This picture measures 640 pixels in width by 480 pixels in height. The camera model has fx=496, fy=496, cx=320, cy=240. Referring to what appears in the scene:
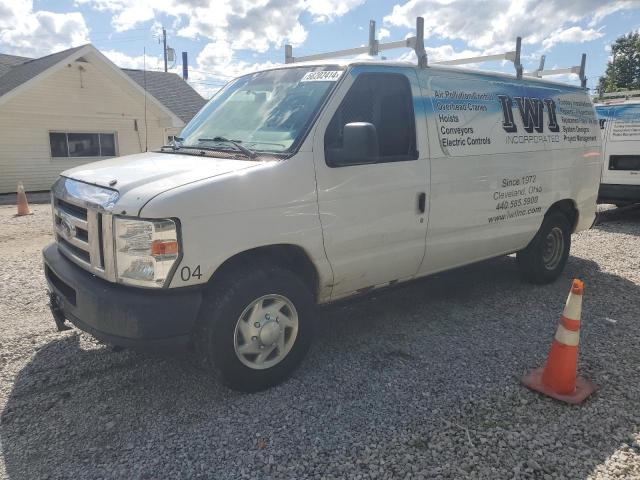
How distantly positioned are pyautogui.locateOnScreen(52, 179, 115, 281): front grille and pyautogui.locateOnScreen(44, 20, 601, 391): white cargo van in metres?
0.01

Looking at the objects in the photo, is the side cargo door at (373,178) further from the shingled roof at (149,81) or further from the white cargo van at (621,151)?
the shingled roof at (149,81)

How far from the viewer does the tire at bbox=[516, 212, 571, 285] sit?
5.59 metres

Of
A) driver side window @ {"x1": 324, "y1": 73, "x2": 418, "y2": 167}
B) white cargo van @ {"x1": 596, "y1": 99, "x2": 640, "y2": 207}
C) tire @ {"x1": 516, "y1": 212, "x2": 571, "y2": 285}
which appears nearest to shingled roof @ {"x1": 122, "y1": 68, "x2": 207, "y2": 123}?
white cargo van @ {"x1": 596, "y1": 99, "x2": 640, "y2": 207}

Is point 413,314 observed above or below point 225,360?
below

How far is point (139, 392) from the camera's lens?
3.43 m

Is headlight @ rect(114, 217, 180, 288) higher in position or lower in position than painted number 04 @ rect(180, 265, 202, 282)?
higher

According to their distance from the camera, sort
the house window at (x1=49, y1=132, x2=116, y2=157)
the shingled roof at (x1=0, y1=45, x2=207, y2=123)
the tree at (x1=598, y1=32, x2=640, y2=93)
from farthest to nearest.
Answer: the tree at (x1=598, y1=32, x2=640, y2=93) → the house window at (x1=49, y1=132, x2=116, y2=157) → the shingled roof at (x1=0, y1=45, x2=207, y2=123)

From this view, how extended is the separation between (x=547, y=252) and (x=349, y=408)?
3.72 meters

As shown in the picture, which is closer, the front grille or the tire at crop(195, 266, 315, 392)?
the front grille

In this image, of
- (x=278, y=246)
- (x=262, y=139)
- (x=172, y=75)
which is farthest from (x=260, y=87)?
(x=172, y=75)

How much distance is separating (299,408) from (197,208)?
57.1 inches

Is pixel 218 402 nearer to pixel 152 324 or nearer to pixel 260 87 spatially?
pixel 152 324

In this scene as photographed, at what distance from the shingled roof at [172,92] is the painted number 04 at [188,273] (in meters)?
19.3

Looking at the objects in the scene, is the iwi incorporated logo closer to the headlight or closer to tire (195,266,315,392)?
tire (195,266,315,392)
